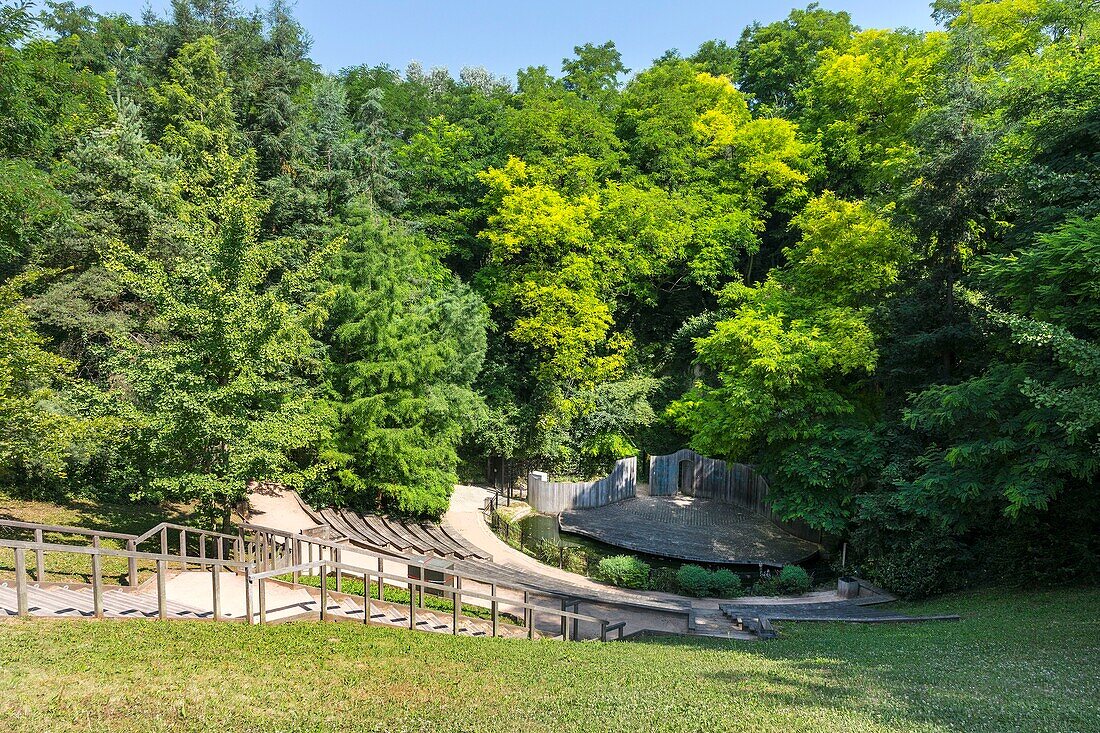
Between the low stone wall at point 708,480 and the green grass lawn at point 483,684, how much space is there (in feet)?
55.9

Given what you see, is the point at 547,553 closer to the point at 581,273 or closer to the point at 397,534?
the point at 397,534

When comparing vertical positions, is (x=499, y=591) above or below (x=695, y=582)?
above

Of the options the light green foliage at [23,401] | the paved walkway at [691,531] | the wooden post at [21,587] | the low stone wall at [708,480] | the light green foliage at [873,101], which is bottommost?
the paved walkway at [691,531]

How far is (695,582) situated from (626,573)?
1899mm

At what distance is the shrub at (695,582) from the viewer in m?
17.3

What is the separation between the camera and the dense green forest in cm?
1288

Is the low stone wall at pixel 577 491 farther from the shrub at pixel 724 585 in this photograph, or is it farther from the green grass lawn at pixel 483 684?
the green grass lawn at pixel 483 684

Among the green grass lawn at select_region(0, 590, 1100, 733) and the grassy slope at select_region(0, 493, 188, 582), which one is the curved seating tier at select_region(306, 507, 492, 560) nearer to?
the grassy slope at select_region(0, 493, 188, 582)

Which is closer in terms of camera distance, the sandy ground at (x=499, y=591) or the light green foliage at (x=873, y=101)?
the sandy ground at (x=499, y=591)

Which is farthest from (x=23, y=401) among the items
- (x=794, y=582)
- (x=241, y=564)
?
(x=794, y=582)

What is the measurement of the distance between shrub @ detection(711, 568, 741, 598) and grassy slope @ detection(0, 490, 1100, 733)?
816cm

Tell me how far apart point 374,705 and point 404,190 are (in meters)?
31.0

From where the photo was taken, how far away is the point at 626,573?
1772 cm

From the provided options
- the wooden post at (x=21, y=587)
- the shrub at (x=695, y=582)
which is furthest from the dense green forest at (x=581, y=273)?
the wooden post at (x=21, y=587)
